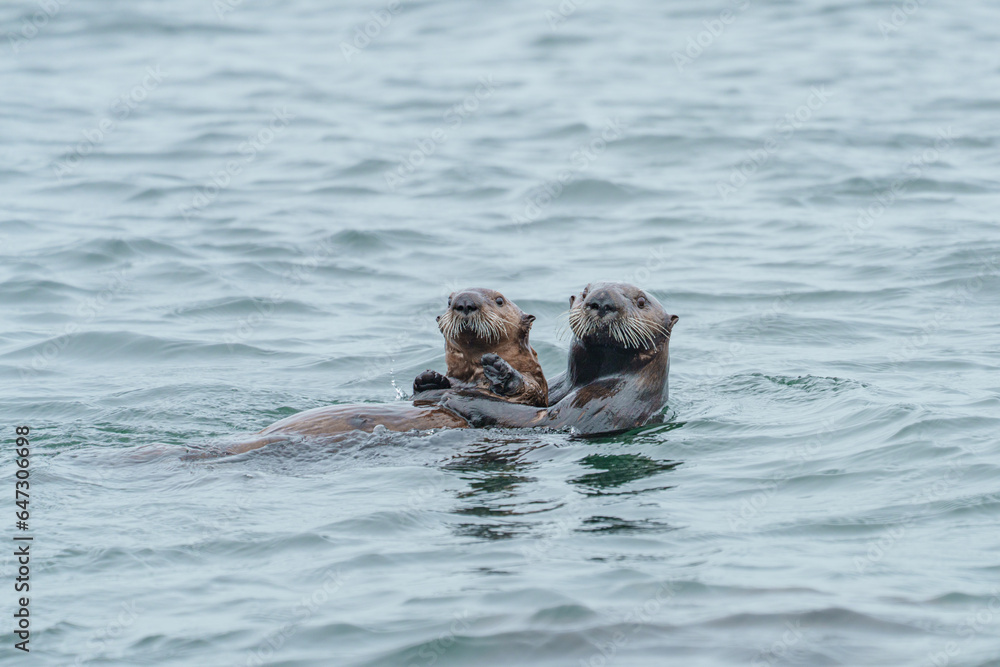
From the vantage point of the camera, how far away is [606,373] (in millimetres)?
7852

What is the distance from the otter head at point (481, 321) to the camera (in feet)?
24.6

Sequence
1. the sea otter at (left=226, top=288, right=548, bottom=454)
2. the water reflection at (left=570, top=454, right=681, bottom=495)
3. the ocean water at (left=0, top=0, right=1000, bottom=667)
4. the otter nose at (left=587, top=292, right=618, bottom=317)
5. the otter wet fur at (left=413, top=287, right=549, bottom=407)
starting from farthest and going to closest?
the otter nose at (left=587, top=292, right=618, bottom=317), the otter wet fur at (left=413, top=287, right=549, bottom=407), the sea otter at (left=226, top=288, right=548, bottom=454), the water reflection at (left=570, top=454, right=681, bottom=495), the ocean water at (left=0, top=0, right=1000, bottom=667)

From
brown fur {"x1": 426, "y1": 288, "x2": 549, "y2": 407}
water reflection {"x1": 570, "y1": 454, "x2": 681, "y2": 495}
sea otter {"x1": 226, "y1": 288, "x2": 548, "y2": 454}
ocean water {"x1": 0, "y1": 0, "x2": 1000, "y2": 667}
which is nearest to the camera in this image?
ocean water {"x1": 0, "y1": 0, "x2": 1000, "y2": 667}

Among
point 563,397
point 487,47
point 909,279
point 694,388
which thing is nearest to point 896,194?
point 909,279

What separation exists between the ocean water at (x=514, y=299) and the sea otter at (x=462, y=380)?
0.15m

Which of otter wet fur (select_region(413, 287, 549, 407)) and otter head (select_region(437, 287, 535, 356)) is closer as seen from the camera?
A: otter wet fur (select_region(413, 287, 549, 407))

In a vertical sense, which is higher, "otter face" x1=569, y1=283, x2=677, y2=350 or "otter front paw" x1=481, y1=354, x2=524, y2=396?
"otter face" x1=569, y1=283, x2=677, y2=350

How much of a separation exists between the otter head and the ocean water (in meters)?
0.71

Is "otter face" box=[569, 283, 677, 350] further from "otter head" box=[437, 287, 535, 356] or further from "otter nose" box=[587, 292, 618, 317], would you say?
"otter head" box=[437, 287, 535, 356]

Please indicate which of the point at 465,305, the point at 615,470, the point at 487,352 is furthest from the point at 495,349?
the point at 615,470

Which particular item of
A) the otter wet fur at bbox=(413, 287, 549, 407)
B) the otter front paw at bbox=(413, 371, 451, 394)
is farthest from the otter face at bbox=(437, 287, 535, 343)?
the otter front paw at bbox=(413, 371, 451, 394)

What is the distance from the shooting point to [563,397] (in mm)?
7996

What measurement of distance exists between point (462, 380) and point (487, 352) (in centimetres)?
29

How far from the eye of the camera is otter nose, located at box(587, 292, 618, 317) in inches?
293
